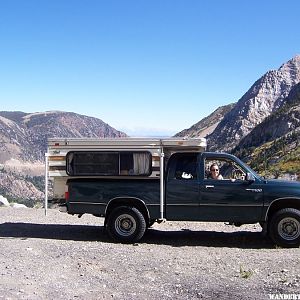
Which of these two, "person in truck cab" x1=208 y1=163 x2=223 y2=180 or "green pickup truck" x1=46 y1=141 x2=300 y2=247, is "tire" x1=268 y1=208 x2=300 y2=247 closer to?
"green pickup truck" x1=46 y1=141 x2=300 y2=247

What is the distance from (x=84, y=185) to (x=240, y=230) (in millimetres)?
4702

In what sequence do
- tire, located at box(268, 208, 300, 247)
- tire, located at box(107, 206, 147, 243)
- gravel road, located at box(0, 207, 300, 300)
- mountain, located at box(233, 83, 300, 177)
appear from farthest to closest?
mountain, located at box(233, 83, 300, 177) → tire, located at box(107, 206, 147, 243) → tire, located at box(268, 208, 300, 247) → gravel road, located at box(0, 207, 300, 300)

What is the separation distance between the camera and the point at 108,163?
1145 cm

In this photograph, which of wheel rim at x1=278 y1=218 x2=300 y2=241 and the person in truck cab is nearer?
wheel rim at x1=278 y1=218 x2=300 y2=241

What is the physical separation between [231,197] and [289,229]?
4.77ft

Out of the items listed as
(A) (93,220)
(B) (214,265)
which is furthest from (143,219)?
(A) (93,220)

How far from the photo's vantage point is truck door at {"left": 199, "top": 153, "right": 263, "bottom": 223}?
35.9 ft

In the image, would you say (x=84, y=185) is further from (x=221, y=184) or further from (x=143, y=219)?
(x=221, y=184)

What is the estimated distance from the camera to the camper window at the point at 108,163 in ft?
37.1

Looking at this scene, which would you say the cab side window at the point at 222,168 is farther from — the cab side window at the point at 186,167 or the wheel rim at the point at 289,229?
the wheel rim at the point at 289,229

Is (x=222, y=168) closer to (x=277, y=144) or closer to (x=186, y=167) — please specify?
(x=186, y=167)

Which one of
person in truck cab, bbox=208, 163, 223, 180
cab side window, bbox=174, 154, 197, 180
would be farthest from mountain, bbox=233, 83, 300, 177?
cab side window, bbox=174, 154, 197, 180

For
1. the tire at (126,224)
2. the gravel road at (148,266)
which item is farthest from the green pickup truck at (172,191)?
the gravel road at (148,266)

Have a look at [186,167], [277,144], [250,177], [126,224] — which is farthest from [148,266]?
[277,144]
